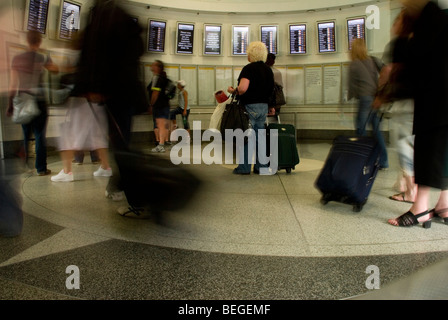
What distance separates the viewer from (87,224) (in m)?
1.98

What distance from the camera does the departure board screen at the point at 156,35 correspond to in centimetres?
231

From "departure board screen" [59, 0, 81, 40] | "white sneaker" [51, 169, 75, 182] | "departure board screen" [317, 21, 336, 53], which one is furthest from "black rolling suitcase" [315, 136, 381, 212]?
"white sneaker" [51, 169, 75, 182]

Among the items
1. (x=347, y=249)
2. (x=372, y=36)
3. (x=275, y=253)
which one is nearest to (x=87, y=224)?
(x=275, y=253)

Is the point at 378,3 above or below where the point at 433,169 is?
above

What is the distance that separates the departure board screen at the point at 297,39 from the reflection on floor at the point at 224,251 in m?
1.56

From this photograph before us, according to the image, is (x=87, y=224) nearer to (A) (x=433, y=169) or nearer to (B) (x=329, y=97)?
(A) (x=433, y=169)

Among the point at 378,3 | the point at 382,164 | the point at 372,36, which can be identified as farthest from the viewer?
the point at 382,164

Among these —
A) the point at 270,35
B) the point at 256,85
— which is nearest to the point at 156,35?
the point at 256,85

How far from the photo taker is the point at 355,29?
9.73ft

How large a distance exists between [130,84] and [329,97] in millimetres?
2352

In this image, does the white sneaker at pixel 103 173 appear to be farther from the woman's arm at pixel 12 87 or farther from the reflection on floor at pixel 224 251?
the woman's arm at pixel 12 87

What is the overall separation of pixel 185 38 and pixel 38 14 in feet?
4.06

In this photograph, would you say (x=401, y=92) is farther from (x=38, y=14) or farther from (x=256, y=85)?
(x=38, y=14)

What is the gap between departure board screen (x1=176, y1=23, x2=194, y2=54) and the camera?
281cm
